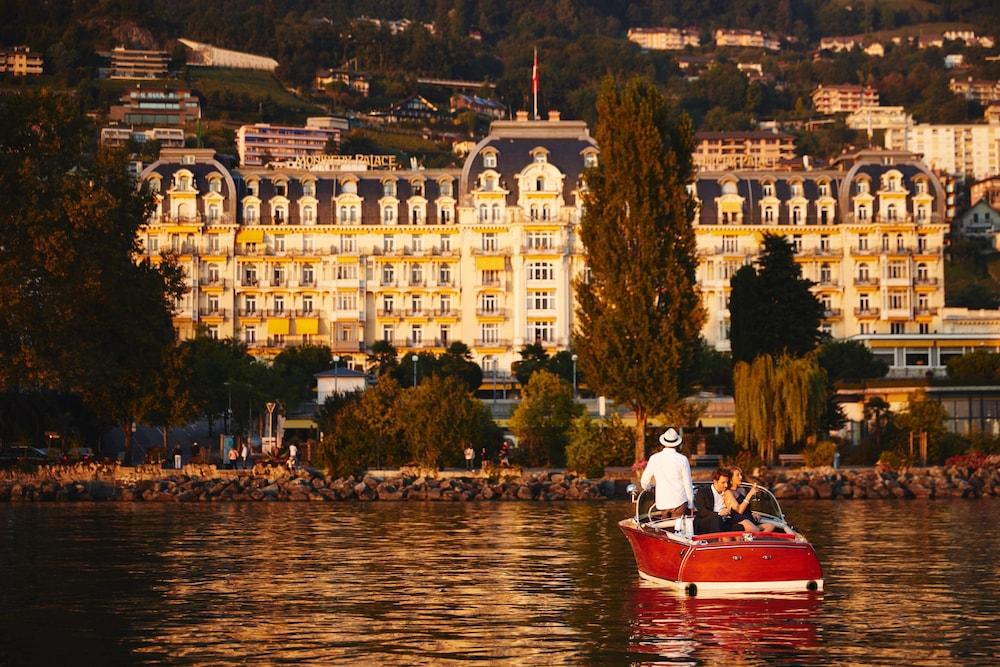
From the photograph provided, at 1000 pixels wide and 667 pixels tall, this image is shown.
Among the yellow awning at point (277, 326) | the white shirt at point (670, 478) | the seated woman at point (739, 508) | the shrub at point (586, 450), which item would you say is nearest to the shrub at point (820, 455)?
the shrub at point (586, 450)

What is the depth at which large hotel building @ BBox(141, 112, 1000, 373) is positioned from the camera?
146m

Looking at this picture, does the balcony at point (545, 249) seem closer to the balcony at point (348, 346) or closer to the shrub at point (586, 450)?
the balcony at point (348, 346)

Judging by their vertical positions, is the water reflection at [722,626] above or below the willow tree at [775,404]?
below

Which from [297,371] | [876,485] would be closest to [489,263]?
[297,371]

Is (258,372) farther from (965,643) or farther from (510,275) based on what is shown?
(965,643)

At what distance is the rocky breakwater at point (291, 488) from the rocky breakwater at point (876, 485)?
627cm

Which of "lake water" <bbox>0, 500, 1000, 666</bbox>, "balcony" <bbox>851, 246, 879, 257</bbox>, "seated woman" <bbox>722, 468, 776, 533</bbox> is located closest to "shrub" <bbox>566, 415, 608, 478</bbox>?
"lake water" <bbox>0, 500, 1000, 666</bbox>

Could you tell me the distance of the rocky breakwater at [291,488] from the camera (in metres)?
69.1

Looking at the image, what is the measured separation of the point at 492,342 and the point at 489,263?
6207 millimetres

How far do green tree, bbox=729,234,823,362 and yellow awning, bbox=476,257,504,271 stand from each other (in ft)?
192

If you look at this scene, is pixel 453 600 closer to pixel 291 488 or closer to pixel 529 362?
pixel 291 488

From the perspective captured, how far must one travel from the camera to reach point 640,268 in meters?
74.4

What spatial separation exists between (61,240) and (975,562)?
38.5 meters

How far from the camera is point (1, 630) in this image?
30.6m
